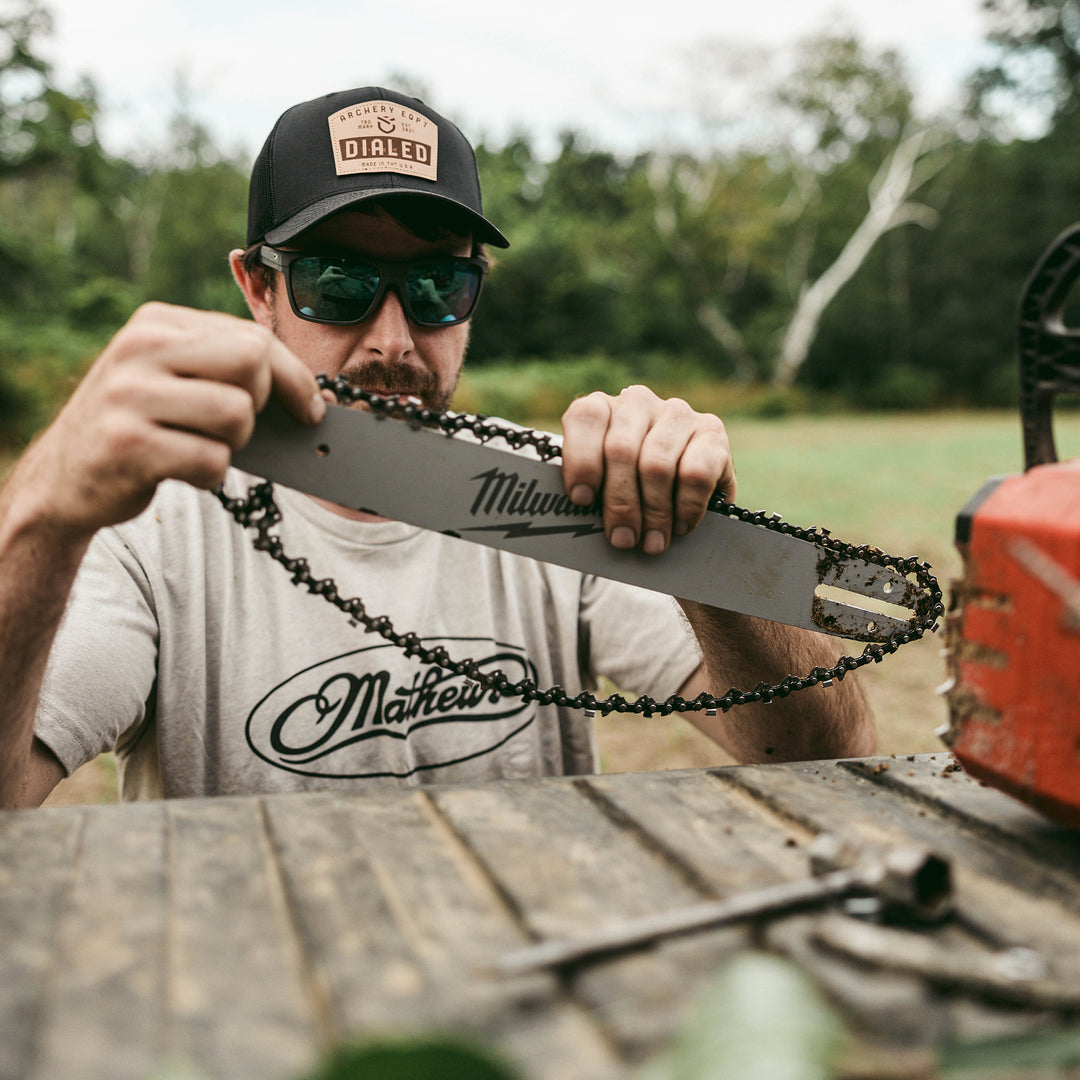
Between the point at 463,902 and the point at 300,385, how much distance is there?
69 cm

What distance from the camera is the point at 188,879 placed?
1.05 metres

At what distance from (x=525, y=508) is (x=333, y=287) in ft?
3.52

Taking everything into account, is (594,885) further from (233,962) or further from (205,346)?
(205,346)

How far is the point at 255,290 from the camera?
8.52ft

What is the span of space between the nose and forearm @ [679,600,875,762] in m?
0.95

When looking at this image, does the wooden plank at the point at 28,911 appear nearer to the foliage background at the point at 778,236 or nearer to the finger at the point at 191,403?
the finger at the point at 191,403

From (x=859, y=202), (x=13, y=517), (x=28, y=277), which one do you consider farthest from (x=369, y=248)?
(x=859, y=202)

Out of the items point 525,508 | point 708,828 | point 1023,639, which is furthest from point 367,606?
point 1023,639

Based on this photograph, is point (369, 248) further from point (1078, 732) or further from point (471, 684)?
point (1078, 732)

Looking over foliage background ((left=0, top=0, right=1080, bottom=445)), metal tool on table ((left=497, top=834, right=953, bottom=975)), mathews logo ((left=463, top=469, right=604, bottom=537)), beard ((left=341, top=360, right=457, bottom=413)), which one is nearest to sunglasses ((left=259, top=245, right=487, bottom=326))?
beard ((left=341, top=360, right=457, bottom=413))

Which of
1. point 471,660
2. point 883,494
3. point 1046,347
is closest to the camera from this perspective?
point 1046,347

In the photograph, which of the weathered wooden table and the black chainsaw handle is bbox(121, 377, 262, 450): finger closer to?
the weathered wooden table

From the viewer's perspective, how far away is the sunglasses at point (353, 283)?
89.5 inches

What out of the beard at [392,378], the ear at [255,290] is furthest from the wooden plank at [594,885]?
the ear at [255,290]
